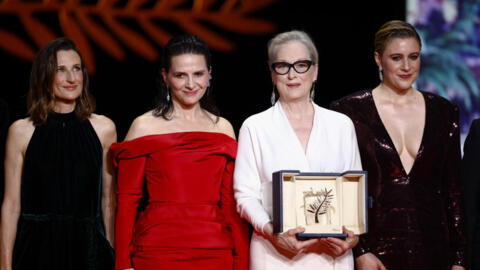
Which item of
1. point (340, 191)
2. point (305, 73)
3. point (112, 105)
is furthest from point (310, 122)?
point (112, 105)

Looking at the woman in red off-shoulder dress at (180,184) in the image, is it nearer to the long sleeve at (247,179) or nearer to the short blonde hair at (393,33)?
the long sleeve at (247,179)

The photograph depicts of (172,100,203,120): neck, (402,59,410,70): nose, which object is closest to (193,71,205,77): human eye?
(172,100,203,120): neck

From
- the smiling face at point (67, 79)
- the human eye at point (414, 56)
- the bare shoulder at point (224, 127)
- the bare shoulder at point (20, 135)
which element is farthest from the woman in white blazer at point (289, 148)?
the bare shoulder at point (20, 135)

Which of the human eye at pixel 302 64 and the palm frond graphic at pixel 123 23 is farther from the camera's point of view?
the palm frond graphic at pixel 123 23

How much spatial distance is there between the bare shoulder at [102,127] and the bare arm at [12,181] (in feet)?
0.94

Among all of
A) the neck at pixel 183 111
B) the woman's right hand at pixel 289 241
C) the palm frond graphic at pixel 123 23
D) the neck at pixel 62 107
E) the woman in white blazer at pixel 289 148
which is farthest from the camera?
the palm frond graphic at pixel 123 23

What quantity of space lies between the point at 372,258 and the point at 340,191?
47 cm

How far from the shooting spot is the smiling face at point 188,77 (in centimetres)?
298

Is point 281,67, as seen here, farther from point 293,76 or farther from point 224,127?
point 224,127

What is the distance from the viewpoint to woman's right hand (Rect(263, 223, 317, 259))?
2.54 meters

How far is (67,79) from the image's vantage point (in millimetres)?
3135

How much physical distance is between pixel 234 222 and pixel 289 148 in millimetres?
428

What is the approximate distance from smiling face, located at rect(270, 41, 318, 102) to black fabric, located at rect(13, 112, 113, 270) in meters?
0.95

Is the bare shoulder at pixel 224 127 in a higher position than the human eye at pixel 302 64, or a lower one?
lower
